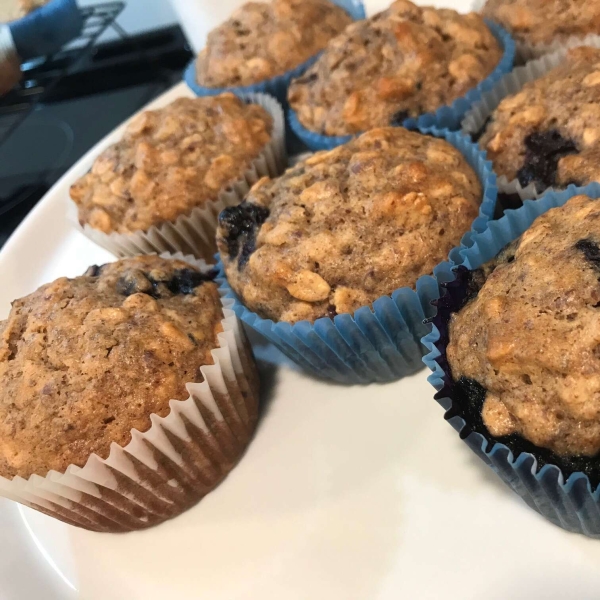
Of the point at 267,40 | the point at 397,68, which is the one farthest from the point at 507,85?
the point at 267,40

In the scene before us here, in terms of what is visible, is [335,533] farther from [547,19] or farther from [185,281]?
[547,19]

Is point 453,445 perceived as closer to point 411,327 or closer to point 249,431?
point 411,327

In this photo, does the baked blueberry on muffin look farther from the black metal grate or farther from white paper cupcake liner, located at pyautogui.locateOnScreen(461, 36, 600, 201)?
the black metal grate

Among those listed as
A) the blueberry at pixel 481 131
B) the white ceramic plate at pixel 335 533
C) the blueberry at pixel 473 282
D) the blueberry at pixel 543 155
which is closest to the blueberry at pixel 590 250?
the blueberry at pixel 473 282

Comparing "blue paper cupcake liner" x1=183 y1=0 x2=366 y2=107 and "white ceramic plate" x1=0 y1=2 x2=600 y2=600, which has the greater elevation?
"blue paper cupcake liner" x1=183 y1=0 x2=366 y2=107

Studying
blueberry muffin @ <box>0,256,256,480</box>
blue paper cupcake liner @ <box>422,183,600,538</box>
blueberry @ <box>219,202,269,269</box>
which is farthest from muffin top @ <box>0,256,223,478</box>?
blue paper cupcake liner @ <box>422,183,600,538</box>

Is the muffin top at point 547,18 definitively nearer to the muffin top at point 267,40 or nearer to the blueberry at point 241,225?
the muffin top at point 267,40

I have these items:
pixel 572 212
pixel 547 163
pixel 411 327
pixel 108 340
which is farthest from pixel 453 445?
pixel 108 340
